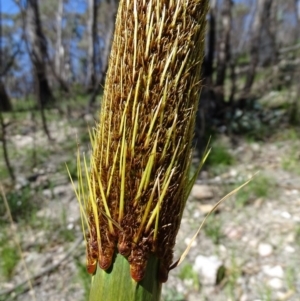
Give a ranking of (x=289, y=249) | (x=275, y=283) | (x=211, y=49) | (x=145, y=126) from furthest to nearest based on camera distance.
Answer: (x=211, y=49), (x=289, y=249), (x=275, y=283), (x=145, y=126)

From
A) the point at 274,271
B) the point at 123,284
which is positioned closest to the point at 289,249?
the point at 274,271

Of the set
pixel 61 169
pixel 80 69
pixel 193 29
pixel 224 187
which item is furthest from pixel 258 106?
pixel 80 69

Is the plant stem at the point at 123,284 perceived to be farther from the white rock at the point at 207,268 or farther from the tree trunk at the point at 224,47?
the tree trunk at the point at 224,47

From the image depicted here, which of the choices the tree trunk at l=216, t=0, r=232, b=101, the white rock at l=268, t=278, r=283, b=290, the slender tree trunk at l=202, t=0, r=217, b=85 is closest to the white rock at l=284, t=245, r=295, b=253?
the white rock at l=268, t=278, r=283, b=290

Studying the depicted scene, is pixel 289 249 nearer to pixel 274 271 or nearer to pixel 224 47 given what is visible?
pixel 274 271

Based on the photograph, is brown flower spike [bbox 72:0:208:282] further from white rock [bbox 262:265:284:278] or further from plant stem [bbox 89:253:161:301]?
white rock [bbox 262:265:284:278]

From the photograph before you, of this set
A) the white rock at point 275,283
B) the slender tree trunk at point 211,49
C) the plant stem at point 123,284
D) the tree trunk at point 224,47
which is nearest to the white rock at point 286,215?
the white rock at point 275,283
